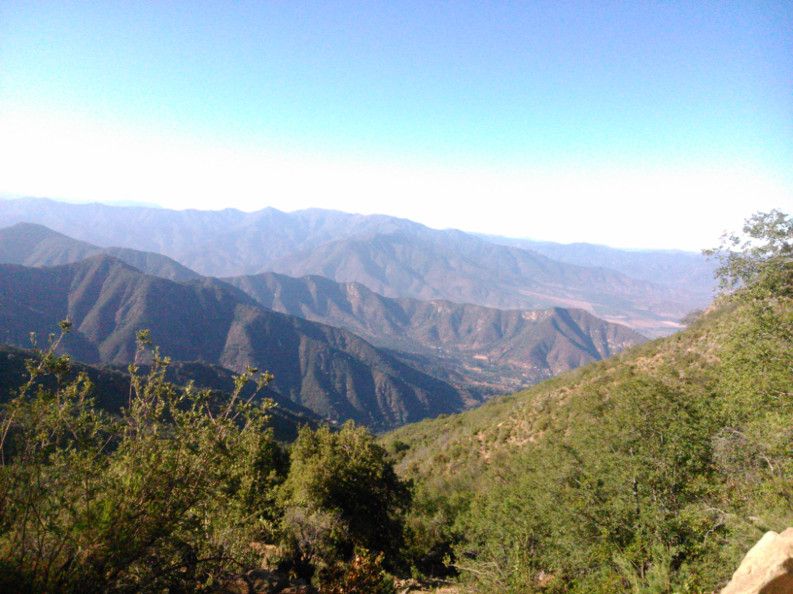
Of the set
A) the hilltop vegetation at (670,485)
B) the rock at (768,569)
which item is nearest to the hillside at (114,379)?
the hilltop vegetation at (670,485)

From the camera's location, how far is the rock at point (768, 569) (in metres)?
6.29

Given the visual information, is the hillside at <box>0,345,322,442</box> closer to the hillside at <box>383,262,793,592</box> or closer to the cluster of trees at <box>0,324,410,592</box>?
the hillside at <box>383,262,793,592</box>

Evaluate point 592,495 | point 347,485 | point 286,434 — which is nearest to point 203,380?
point 286,434

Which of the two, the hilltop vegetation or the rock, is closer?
the rock

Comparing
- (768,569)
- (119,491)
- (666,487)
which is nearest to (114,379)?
(119,491)

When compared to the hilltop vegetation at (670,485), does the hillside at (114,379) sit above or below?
below

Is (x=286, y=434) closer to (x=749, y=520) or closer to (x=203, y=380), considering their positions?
(x=203, y=380)

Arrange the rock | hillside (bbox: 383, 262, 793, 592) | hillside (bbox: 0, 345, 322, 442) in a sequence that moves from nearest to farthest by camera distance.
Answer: the rock
hillside (bbox: 383, 262, 793, 592)
hillside (bbox: 0, 345, 322, 442)

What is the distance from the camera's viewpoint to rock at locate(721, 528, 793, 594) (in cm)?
629

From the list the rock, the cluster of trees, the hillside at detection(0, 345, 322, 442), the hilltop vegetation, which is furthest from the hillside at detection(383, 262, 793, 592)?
the hillside at detection(0, 345, 322, 442)

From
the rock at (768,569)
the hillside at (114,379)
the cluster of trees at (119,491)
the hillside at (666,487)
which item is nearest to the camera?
the cluster of trees at (119,491)

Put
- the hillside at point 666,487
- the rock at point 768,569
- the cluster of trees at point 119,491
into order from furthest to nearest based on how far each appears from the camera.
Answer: the hillside at point 666,487, the rock at point 768,569, the cluster of trees at point 119,491

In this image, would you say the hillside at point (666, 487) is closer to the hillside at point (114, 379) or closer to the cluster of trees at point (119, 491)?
the cluster of trees at point (119, 491)

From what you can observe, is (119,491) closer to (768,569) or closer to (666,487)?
(768,569)
